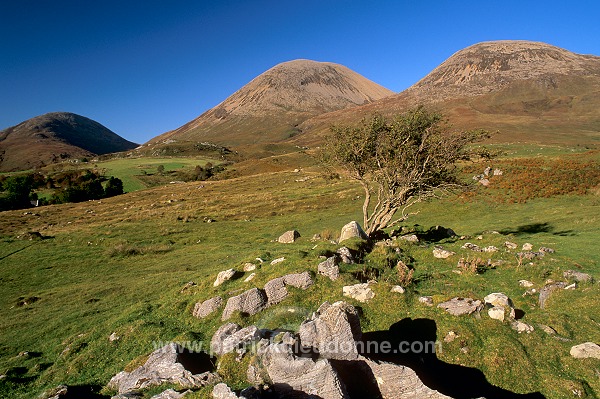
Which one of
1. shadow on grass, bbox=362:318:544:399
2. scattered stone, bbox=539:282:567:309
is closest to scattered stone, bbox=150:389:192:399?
shadow on grass, bbox=362:318:544:399

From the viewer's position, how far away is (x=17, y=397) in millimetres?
15508

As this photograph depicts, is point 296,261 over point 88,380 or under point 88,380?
over

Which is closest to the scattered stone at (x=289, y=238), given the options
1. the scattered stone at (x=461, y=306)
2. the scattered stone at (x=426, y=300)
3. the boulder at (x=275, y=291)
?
the boulder at (x=275, y=291)

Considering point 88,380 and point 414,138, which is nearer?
point 88,380

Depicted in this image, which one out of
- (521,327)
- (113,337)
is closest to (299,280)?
(113,337)

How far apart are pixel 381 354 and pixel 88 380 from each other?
1339cm

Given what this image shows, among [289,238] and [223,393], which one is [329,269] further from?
[289,238]

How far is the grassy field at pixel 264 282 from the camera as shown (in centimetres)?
1459

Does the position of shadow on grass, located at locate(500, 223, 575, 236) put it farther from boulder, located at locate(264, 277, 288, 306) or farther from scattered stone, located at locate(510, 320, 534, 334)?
boulder, located at locate(264, 277, 288, 306)

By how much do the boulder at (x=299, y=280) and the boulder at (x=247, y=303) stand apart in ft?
5.79

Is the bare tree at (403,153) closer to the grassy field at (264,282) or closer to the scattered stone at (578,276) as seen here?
the grassy field at (264,282)

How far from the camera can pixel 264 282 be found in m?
21.7

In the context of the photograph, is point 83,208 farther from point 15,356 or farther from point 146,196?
point 15,356

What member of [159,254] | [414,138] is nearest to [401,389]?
[414,138]
